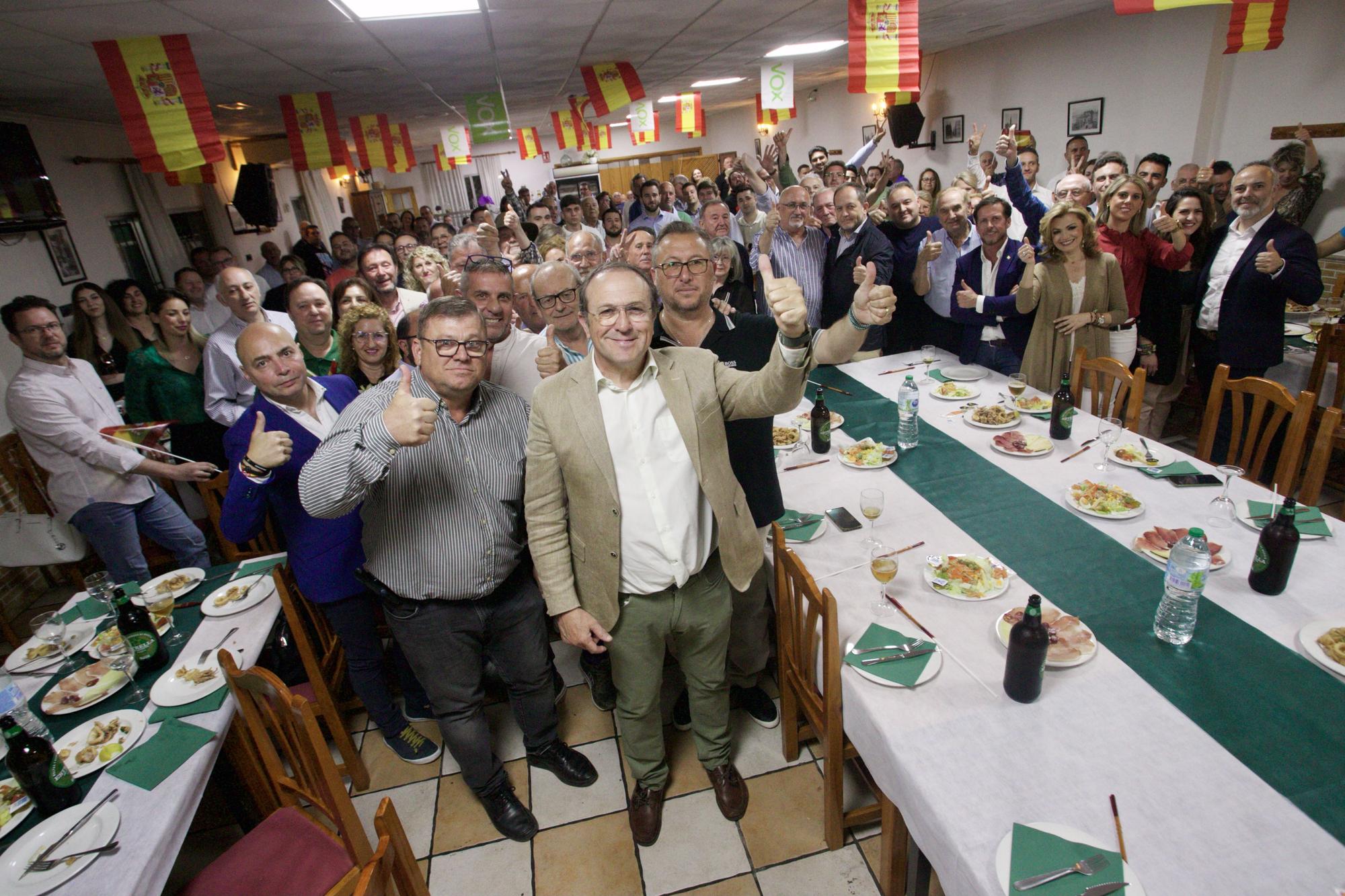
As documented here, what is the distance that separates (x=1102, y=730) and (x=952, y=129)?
11.5 metres

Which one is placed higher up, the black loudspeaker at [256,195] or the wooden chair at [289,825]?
the black loudspeaker at [256,195]

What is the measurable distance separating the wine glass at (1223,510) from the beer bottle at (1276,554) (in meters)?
0.30

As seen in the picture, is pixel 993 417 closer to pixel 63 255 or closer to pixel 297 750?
pixel 297 750

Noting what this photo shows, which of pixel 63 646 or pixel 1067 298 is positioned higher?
pixel 1067 298

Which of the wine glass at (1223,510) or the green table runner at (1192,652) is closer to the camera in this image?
the green table runner at (1192,652)

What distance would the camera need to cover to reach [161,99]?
389 centimetres

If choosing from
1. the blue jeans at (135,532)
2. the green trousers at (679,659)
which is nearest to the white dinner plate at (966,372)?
the green trousers at (679,659)

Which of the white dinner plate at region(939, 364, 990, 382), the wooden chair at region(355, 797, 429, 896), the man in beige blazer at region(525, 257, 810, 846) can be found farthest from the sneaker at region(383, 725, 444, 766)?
the white dinner plate at region(939, 364, 990, 382)

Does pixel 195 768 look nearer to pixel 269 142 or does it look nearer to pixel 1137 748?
pixel 1137 748

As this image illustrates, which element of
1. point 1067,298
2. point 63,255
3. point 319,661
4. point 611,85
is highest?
point 611,85

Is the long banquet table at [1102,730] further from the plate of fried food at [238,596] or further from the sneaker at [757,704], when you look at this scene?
the plate of fried food at [238,596]

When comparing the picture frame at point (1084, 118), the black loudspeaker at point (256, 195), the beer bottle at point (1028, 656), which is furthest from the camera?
the black loudspeaker at point (256, 195)

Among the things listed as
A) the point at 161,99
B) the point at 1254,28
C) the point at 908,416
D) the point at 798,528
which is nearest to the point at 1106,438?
the point at 908,416

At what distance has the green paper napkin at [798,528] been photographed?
90.1 inches
